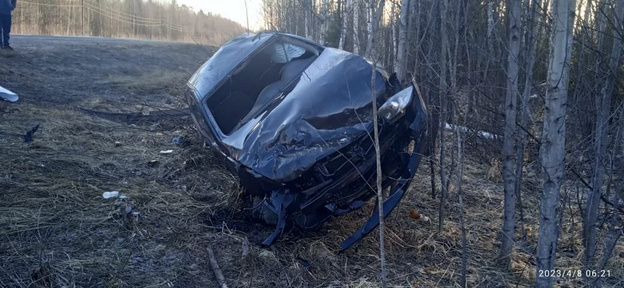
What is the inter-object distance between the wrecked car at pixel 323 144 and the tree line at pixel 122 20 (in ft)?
34.1

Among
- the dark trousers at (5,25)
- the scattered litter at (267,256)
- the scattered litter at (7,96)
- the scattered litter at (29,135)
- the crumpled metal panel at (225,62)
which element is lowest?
the scattered litter at (267,256)

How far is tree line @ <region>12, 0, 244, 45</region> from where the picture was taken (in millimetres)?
20734

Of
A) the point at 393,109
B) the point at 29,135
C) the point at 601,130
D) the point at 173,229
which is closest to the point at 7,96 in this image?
the point at 29,135

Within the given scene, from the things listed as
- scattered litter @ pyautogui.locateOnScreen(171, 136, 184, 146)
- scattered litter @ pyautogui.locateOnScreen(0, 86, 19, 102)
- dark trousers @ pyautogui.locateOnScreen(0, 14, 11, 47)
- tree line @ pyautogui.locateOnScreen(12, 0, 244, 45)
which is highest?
tree line @ pyautogui.locateOnScreen(12, 0, 244, 45)

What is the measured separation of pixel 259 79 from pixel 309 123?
1916 millimetres

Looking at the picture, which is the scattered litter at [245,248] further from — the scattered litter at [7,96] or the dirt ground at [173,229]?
the scattered litter at [7,96]

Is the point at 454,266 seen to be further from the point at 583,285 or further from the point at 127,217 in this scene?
the point at 127,217

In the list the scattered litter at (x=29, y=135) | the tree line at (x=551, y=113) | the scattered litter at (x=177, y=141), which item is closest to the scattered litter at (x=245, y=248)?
the tree line at (x=551, y=113)

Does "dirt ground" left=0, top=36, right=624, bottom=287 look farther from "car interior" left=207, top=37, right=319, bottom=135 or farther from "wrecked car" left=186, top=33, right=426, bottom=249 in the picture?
"car interior" left=207, top=37, right=319, bottom=135

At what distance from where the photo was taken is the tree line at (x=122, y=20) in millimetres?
20734

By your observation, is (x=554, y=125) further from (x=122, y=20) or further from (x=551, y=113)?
(x=122, y=20)

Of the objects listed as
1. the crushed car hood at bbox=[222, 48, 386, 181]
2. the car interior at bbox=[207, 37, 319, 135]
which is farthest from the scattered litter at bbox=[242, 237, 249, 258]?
the car interior at bbox=[207, 37, 319, 135]

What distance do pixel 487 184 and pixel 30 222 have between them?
16.1 ft

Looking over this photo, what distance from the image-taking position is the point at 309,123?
388 centimetres
